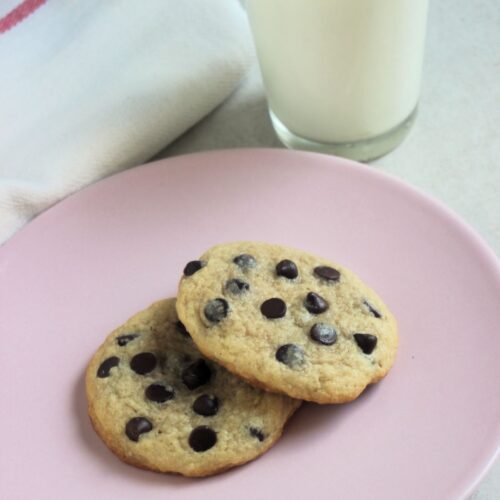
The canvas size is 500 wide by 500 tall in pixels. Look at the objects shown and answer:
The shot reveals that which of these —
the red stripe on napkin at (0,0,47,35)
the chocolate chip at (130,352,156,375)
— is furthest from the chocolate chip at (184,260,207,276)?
the red stripe on napkin at (0,0,47,35)

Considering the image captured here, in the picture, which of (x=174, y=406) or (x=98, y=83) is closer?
(x=174, y=406)

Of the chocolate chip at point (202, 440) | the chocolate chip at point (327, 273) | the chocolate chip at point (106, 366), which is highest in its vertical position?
the chocolate chip at point (106, 366)

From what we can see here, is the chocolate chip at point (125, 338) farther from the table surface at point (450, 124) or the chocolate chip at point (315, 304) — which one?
the table surface at point (450, 124)

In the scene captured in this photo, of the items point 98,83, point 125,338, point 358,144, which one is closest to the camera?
point 125,338

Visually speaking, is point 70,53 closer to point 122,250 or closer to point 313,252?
point 122,250

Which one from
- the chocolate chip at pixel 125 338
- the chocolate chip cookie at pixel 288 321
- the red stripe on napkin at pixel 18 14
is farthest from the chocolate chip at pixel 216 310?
the red stripe on napkin at pixel 18 14

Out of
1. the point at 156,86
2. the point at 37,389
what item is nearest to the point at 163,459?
the point at 37,389

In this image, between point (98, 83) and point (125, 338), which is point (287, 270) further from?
point (98, 83)

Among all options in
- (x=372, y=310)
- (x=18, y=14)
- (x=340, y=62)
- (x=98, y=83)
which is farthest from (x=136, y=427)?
(x=18, y=14)
